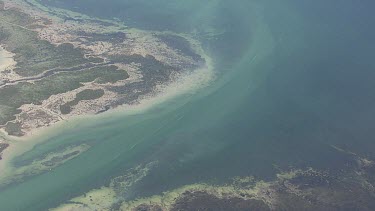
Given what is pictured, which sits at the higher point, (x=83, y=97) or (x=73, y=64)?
(x=73, y=64)

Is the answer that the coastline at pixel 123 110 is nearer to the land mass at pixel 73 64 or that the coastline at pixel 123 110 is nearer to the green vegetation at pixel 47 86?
the land mass at pixel 73 64

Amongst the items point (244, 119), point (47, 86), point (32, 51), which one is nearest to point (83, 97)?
point (47, 86)

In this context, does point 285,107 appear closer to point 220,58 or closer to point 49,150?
point 220,58

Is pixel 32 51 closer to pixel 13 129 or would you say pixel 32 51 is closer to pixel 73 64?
pixel 73 64

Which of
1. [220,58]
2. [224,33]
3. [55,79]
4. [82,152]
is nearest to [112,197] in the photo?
[82,152]

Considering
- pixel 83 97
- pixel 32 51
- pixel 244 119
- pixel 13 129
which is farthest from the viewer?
pixel 32 51

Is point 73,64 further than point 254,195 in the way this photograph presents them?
Yes
